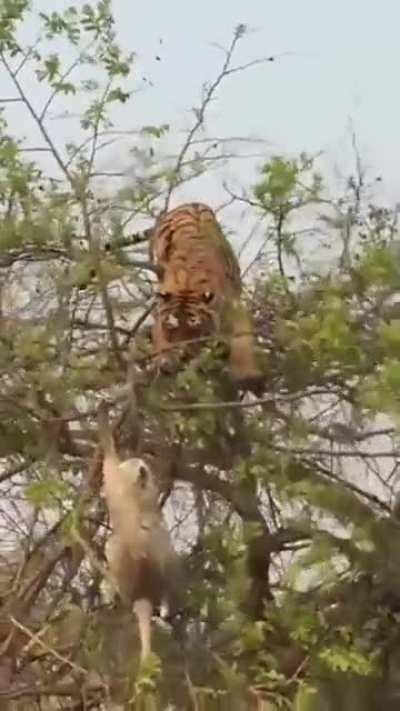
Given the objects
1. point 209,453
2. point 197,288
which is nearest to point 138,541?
point 209,453

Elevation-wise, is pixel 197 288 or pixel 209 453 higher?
pixel 197 288

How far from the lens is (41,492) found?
0.87m

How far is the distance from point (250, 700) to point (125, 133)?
44 cm

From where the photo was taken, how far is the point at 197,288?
38.9 inches

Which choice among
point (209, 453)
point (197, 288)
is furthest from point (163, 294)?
point (209, 453)

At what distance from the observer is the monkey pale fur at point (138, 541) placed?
2.82 ft

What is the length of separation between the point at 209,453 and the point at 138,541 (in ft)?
0.30

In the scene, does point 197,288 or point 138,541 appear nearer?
point 138,541

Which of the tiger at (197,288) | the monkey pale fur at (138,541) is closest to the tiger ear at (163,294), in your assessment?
the tiger at (197,288)

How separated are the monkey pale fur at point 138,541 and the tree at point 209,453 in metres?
0.02

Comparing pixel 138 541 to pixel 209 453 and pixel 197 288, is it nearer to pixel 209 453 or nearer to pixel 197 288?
pixel 209 453

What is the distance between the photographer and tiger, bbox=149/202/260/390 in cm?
94

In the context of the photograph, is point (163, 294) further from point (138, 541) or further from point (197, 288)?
point (138, 541)

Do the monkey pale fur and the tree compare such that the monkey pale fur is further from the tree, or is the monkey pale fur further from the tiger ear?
the tiger ear
